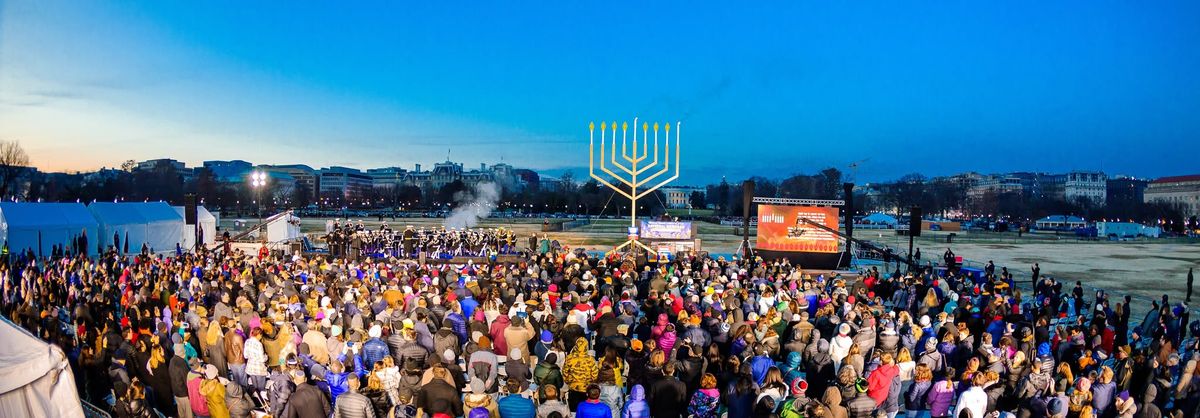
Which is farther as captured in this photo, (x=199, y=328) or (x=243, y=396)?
(x=199, y=328)

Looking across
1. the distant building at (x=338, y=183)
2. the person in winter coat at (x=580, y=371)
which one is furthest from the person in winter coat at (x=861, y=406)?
the distant building at (x=338, y=183)

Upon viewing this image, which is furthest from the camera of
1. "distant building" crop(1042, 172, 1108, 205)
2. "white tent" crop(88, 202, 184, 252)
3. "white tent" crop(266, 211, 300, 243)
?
"distant building" crop(1042, 172, 1108, 205)

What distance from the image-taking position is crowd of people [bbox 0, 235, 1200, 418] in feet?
19.2

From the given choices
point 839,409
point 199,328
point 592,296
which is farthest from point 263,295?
point 839,409

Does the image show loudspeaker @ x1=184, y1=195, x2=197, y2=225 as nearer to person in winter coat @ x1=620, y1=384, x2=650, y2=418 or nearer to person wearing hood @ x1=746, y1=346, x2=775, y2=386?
person wearing hood @ x1=746, y1=346, x2=775, y2=386

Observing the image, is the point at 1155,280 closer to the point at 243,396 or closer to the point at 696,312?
the point at 696,312

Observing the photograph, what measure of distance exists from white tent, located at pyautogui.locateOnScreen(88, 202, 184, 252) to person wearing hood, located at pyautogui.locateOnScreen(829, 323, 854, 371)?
25666 millimetres

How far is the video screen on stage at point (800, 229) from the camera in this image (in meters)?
23.0

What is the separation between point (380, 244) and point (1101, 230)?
165ft

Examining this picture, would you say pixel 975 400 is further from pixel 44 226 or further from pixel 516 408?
pixel 44 226

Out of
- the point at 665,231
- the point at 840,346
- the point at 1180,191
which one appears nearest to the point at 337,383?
the point at 840,346

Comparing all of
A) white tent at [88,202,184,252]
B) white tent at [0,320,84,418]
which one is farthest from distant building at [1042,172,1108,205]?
white tent at [0,320,84,418]

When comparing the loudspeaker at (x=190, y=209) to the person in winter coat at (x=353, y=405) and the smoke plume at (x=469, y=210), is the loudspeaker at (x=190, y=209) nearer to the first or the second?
the smoke plume at (x=469, y=210)

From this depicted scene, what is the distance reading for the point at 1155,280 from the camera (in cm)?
2475
